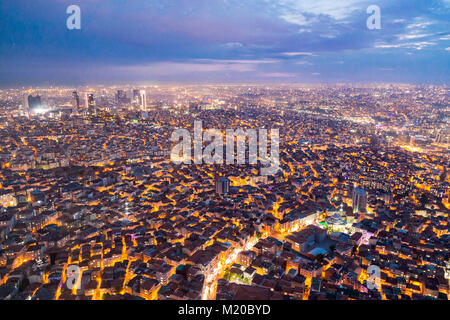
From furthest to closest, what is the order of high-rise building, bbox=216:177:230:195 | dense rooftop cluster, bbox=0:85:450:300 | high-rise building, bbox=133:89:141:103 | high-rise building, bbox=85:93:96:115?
high-rise building, bbox=133:89:141:103
high-rise building, bbox=85:93:96:115
high-rise building, bbox=216:177:230:195
dense rooftop cluster, bbox=0:85:450:300

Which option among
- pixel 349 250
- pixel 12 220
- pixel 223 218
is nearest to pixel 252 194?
pixel 223 218

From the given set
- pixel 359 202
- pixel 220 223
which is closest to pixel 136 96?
pixel 220 223

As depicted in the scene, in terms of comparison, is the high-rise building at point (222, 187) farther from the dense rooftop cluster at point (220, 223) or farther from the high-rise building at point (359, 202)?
the high-rise building at point (359, 202)

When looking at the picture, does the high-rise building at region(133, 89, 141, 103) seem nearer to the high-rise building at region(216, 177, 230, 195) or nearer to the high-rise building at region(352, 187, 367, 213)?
the high-rise building at region(216, 177, 230, 195)

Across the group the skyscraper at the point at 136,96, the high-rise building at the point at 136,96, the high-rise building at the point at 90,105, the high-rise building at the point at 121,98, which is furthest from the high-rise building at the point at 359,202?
the high-rise building at the point at 121,98

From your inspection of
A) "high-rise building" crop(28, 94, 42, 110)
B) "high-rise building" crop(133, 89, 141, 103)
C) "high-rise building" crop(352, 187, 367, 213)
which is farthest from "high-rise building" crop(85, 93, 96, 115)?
"high-rise building" crop(352, 187, 367, 213)

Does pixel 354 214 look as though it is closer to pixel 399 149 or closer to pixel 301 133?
pixel 399 149

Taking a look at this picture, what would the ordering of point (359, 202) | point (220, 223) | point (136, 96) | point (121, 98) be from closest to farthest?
point (220, 223)
point (359, 202)
point (121, 98)
point (136, 96)

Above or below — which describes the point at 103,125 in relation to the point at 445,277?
above

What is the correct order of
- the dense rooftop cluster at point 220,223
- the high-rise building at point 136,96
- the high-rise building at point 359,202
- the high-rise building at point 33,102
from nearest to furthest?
the dense rooftop cluster at point 220,223
the high-rise building at point 359,202
the high-rise building at point 33,102
the high-rise building at point 136,96

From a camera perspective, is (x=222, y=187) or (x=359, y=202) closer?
(x=359, y=202)

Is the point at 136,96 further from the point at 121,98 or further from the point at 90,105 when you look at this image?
the point at 90,105
